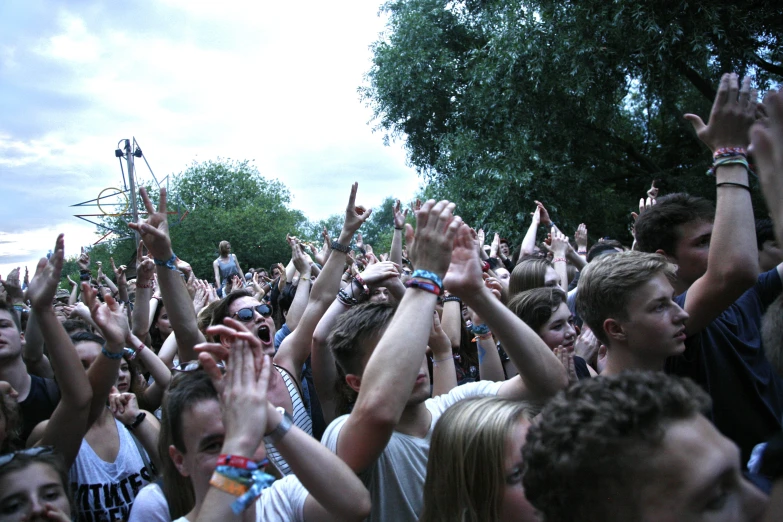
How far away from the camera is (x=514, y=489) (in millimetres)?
1779

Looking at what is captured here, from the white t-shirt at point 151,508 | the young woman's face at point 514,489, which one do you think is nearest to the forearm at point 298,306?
the white t-shirt at point 151,508

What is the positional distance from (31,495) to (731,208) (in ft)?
9.43

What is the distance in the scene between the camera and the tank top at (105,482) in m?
3.13

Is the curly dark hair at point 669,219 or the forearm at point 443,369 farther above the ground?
the curly dark hair at point 669,219

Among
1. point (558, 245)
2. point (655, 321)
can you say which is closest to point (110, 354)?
point (655, 321)

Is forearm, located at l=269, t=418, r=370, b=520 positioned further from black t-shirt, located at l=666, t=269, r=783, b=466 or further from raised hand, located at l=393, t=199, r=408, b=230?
raised hand, located at l=393, t=199, r=408, b=230

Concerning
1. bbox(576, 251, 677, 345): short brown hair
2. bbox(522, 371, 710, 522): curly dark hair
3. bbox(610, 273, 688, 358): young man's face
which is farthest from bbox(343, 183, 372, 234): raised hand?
bbox(522, 371, 710, 522): curly dark hair

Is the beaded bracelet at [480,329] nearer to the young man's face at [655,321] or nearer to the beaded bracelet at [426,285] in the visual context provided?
the young man's face at [655,321]

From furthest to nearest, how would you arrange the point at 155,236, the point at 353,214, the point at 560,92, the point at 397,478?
1. the point at 560,92
2. the point at 353,214
3. the point at 155,236
4. the point at 397,478

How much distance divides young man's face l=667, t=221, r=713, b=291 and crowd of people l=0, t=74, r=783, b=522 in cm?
1

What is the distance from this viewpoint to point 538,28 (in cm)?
1376

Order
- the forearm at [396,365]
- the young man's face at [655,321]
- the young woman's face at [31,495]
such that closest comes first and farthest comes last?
the forearm at [396,365]
the young woman's face at [31,495]
the young man's face at [655,321]

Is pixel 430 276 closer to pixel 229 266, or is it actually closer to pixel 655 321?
pixel 655 321

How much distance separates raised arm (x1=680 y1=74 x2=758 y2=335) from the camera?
239 centimetres
